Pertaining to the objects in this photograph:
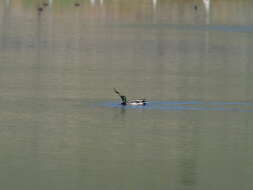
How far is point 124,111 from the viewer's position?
74.0ft

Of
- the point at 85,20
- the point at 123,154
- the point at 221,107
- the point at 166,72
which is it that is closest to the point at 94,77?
the point at 166,72

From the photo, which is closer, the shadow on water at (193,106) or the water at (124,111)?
the water at (124,111)

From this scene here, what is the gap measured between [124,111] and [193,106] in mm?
1582

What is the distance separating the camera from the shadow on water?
75.9ft

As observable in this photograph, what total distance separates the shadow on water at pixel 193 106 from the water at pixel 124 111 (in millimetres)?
18

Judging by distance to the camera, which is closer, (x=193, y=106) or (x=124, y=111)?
(x=124, y=111)

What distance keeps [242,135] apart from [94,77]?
27.3 ft

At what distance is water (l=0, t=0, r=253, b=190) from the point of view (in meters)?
16.9

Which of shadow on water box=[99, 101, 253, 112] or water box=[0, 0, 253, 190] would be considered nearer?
water box=[0, 0, 253, 190]

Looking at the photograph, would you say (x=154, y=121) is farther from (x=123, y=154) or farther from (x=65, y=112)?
(x=123, y=154)

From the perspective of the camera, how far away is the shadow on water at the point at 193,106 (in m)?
23.1

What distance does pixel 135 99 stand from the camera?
79.5 feet

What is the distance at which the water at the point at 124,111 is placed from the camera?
55.5 feet

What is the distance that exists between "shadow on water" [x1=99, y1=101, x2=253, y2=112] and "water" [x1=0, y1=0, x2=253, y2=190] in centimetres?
2
